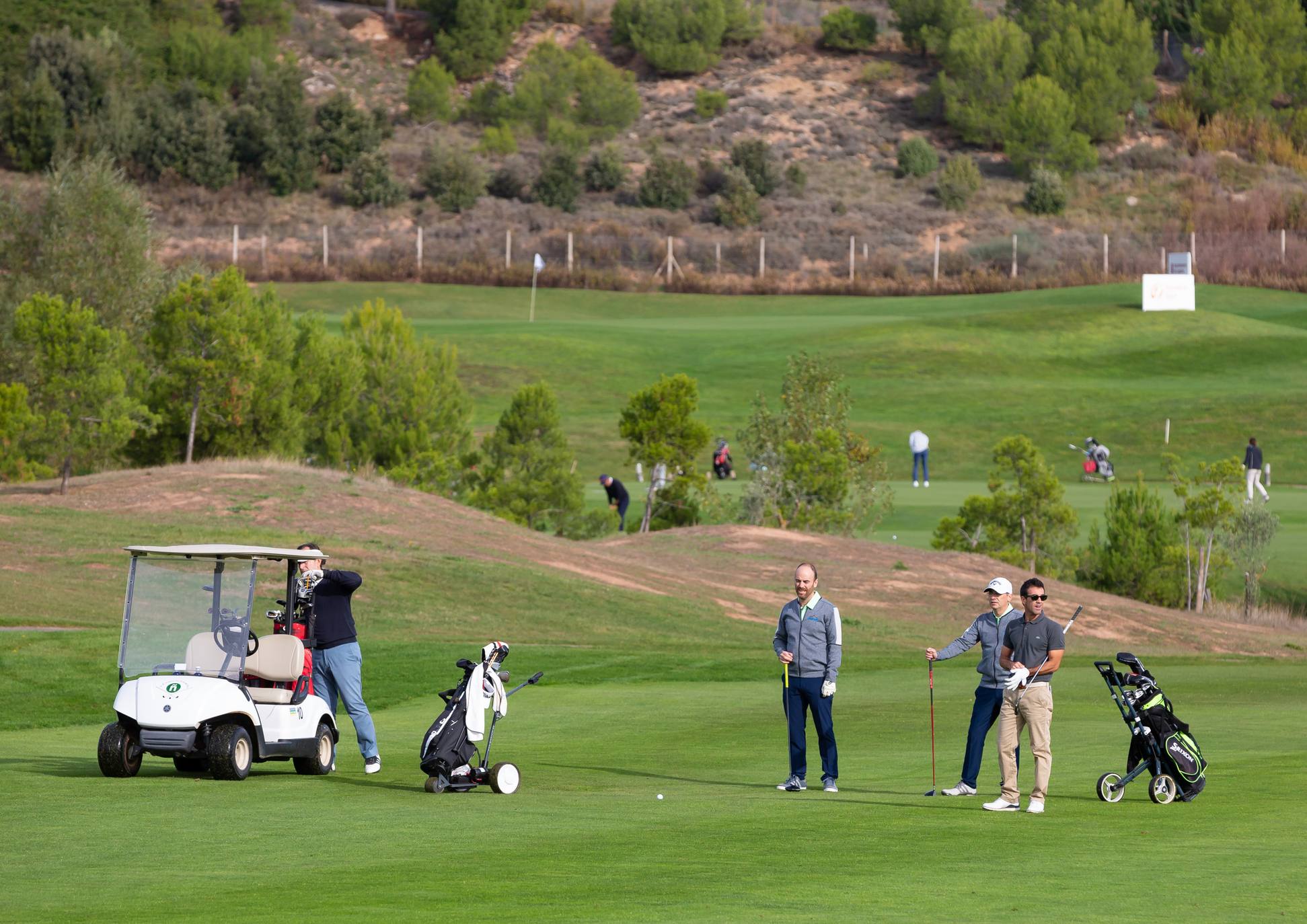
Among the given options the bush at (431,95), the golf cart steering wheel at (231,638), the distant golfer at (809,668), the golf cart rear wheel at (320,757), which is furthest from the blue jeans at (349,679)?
the bush at (431,95)

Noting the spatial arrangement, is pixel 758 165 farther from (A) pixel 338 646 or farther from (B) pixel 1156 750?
(B) pixel 1156 750

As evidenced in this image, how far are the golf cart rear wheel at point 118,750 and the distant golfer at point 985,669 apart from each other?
671 cm

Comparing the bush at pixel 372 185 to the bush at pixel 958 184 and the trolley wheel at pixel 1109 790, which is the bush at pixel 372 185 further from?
the trolley wheel at pixel 1109 790

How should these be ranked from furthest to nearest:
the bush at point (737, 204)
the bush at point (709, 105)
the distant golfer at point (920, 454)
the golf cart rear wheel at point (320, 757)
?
the bush at point (709, 105), the bush at point (737, 204), the distant golfer at point (920, 454), the golf cart rear wheel at point (320, 757)

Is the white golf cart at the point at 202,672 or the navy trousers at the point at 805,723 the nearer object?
the white golf cart at the point at 202,672

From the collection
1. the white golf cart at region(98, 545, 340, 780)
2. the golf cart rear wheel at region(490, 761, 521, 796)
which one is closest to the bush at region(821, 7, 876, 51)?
the white golf cart at region(98, 545, 340, 780)

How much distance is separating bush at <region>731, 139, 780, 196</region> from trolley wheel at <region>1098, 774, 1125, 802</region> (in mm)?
94030

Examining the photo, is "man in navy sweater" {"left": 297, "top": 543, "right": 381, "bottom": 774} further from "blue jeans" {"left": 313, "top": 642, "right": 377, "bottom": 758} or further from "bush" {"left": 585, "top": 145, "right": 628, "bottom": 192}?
"bush" {"left": 585, "top": 145, "right": 628, "bottom": 192}

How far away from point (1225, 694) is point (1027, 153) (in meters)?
89.9

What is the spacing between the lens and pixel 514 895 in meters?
10.2

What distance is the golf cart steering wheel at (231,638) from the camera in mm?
15234

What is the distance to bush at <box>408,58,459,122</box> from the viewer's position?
389ft

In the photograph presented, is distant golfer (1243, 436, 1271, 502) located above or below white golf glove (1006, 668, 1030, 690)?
above

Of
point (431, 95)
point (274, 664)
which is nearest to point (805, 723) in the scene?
point (274, 664)
